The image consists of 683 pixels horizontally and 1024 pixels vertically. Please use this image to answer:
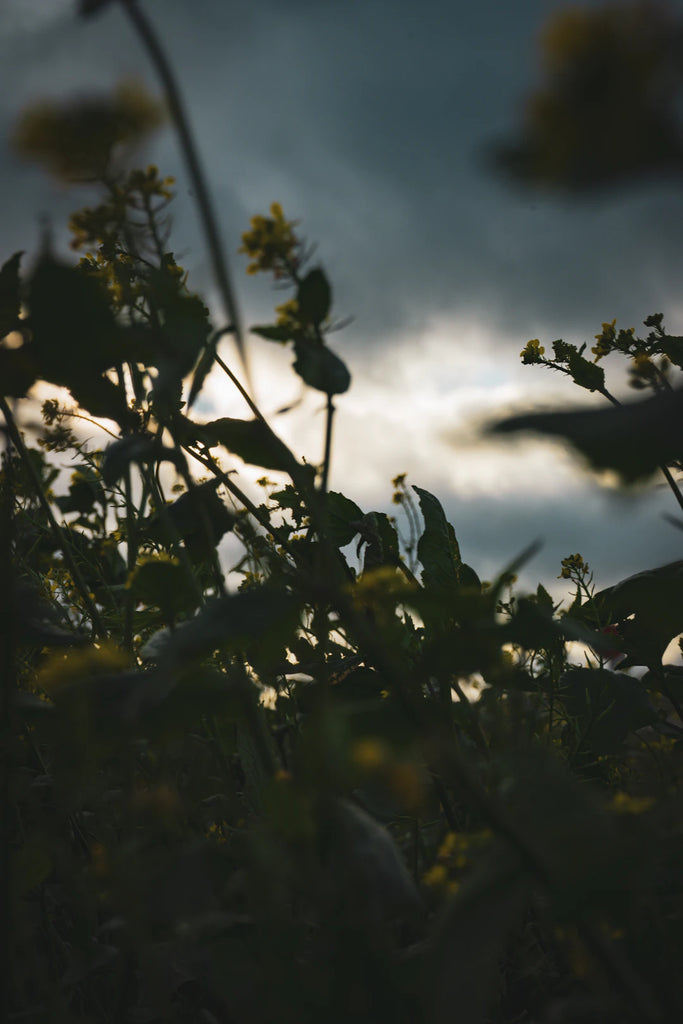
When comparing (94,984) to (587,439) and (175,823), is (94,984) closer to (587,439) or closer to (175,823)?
(175,823)

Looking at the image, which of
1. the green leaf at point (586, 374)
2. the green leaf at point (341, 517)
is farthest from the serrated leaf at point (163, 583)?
the green leaf at point (586, 374)

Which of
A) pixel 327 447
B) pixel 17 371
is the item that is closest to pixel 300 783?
pixel 327 447

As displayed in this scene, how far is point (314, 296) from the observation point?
2.14 feet

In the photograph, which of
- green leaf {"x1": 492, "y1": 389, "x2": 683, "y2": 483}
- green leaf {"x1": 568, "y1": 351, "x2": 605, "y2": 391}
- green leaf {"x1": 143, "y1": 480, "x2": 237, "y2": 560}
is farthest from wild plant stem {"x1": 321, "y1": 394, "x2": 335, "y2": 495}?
green leaf {"x1": 568, "y1": 351, "x2": 605, "y2": 391}

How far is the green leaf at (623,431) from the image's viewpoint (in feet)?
1.67

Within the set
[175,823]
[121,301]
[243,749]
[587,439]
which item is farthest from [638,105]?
[243,749]

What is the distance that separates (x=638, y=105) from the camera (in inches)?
20.1

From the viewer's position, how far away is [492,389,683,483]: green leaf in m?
0.51

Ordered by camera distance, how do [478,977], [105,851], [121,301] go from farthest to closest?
[121,301]
[105,851]
[478,977]

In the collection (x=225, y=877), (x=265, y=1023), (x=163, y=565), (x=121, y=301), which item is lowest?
(x=265, y=1023)

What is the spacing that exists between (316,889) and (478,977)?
0.41ft

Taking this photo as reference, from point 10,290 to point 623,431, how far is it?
0.99 m

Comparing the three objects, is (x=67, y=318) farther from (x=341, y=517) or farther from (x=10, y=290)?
(x=341, y=517)

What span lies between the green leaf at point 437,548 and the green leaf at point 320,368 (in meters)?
0.91
